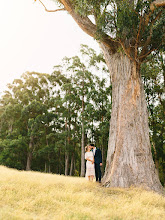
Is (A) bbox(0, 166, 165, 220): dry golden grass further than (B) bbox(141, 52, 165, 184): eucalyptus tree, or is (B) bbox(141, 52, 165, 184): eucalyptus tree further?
(B) bbox(141, 52, 165, 184): eucalyptus tree

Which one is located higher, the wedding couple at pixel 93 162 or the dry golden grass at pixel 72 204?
the wedding couple at pixel 93 162

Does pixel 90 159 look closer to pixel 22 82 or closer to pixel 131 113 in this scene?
pixel 131 113

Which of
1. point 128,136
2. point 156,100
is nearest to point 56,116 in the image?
point 156,100

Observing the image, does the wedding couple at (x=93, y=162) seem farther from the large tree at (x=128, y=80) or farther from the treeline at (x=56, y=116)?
the treeline at (x=56, y=116)

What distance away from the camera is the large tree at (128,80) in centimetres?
679

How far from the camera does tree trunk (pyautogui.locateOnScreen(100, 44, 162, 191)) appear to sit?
6.65m

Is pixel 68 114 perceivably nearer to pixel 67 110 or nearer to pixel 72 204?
pixel 67 110

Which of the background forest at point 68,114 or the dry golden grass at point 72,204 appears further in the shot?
the background forest at point 68,114

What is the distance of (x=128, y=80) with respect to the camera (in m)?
8.10

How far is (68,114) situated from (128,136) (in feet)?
56.1

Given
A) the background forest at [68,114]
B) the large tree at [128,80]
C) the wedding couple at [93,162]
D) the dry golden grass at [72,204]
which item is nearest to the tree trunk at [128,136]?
the large tree at [128,80]

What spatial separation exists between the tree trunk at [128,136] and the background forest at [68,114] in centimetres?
775

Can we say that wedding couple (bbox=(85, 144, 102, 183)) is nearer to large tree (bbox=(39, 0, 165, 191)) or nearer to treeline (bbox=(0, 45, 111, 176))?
large tree (bbox=(39, 0, 165, 191))

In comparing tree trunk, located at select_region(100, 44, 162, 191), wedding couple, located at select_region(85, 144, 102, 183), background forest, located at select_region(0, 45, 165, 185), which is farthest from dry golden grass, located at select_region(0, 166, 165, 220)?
background forest, located at select_region(0, 45, 165, 185)
